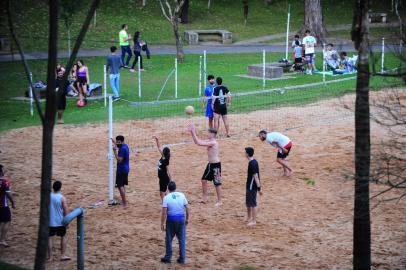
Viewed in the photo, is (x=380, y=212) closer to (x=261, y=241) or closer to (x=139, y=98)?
(x=261, y=241)

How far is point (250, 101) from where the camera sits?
27312mm

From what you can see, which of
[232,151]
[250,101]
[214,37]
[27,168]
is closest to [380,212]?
[232,151]

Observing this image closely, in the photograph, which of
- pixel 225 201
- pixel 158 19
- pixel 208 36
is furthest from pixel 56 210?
pixel 158 19

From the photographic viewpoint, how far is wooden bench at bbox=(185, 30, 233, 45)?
138 feet

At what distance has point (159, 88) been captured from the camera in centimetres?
2919

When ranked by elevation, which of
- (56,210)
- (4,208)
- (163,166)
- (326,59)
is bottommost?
(4,208)

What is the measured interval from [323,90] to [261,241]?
15.2 metres

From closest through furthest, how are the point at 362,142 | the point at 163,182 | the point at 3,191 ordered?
1. the point at 362,142
2. the point at 3,191
3. the point at 163,182

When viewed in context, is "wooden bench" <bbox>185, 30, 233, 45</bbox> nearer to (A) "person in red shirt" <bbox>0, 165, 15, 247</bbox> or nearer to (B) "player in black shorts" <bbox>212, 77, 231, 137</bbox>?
(B) "player in black shorts" <bbox>212, 77, 231, 137</bbox>

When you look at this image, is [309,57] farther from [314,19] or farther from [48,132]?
[48,132]

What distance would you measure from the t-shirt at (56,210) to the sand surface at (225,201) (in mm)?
779

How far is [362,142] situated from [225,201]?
17.8 feet

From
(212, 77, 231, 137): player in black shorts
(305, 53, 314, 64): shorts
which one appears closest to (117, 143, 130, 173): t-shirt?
(212, 77, 231, 137): player in black shorts

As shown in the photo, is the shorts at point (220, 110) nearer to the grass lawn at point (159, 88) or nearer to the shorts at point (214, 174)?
the grass lawn at point (159, 88)
